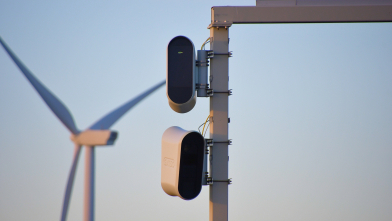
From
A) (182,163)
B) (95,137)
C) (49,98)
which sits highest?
(49,98)

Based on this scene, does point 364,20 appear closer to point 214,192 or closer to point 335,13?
point 335,13

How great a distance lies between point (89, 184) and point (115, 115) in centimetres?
121

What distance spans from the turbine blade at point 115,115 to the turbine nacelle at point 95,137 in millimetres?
235

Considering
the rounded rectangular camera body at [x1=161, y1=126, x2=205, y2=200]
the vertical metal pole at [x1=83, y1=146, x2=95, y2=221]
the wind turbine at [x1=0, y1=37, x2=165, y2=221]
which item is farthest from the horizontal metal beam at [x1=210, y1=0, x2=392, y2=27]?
the vertical metal pole at [x1=83, y1=146, x2=95, y2=221]

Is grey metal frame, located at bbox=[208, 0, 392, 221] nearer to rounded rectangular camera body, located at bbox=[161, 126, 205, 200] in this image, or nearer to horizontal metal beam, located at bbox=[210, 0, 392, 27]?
horizontal metal beam, located at bbox=[210, 0, 392, 27]

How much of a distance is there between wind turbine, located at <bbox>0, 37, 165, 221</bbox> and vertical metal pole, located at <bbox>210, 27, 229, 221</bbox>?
267cm

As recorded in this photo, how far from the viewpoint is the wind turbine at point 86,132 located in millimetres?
7438

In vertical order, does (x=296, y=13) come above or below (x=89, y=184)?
above

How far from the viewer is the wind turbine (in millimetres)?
7438

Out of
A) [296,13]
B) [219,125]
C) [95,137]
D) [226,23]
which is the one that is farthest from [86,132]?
[296,13]

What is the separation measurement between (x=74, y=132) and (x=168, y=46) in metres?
3.14

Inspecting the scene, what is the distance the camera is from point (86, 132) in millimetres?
7594

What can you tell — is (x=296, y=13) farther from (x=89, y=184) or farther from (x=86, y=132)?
(x=89, y=184)

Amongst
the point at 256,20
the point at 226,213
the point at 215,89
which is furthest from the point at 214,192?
the point at 256,20
